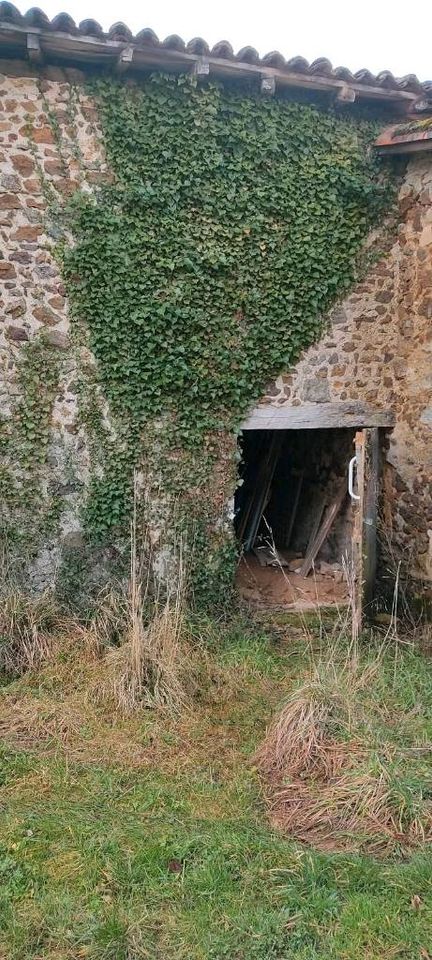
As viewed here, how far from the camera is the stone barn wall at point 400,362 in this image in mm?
6255

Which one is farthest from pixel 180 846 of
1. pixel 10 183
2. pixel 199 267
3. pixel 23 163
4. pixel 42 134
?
pixel 42 134

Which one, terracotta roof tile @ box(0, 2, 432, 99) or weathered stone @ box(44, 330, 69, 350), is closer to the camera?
terracotta roof tile @ box(0, 2, 432, 99)

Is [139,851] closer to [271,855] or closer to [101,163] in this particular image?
[271,855]

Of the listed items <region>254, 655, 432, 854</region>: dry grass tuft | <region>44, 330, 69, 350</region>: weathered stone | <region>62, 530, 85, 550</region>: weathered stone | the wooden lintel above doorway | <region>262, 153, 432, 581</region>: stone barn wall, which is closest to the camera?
<region>254, 655, 432, 854</region>: dry grass tuft

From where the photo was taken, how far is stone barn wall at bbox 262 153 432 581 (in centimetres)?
626

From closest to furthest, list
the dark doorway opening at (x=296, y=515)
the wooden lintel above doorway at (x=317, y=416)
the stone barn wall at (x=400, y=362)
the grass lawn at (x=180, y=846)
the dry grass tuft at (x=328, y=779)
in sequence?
1. the grass lawn at (x=180, y=846)
2. the dry grass tuft at (x=328, y=779)
3. the stone barn wall at (x=400, y=362)
4. the wooden lintel above doorway at (x=317, y=416)
5. the dark doorway opening at (x=296, y=515)

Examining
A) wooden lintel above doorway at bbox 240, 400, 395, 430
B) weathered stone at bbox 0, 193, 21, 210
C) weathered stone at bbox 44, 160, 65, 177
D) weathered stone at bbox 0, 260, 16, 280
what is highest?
weathered stone at bbox 44, 160, 65, 177

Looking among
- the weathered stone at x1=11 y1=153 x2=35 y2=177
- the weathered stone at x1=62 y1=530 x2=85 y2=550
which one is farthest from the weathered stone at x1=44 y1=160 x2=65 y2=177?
the weathered stone at x1=62 y1=530 x2=85 y2=550

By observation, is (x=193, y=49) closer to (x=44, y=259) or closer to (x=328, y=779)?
(x=44, y=259)

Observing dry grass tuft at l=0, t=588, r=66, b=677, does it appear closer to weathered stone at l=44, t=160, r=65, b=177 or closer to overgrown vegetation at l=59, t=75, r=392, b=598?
overgrown vegetation at l=59, t=75, r=392, b=598

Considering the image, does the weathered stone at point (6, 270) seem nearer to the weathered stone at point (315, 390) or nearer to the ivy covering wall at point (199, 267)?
the ivy covering wall at point (199, 267)

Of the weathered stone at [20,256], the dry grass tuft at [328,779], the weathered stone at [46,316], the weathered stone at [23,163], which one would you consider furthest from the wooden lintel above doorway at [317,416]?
the weathered stone at [23,163]

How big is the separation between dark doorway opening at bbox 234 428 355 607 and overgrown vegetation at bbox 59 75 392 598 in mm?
1470

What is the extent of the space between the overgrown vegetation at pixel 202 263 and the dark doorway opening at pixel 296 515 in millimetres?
1470
